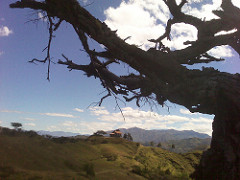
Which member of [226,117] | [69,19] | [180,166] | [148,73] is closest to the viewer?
[226,117]

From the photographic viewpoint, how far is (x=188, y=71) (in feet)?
19.8

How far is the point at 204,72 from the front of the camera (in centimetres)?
588

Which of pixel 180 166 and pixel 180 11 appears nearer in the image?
pixel 180 11

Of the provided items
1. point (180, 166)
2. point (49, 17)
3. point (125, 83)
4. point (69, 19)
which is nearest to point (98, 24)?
point (69, 19)

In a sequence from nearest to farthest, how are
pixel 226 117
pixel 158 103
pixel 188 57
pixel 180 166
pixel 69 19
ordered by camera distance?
pixel 226 117, pixel 69 19, pixel 188 57, pixel 158 103, pixel 180 166

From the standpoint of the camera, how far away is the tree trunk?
370 centimetres

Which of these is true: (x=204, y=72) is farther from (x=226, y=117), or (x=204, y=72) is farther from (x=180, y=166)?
(x=180, y=166)

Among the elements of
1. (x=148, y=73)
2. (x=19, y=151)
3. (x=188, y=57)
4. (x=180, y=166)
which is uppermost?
(x=188, y=57)

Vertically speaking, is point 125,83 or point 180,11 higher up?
point 180,11

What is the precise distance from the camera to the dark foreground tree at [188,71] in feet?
13.4

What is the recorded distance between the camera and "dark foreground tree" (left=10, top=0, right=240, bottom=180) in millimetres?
4086

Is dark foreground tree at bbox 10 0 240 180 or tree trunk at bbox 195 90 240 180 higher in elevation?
dark foreground tree at bbox 10 0 240 180

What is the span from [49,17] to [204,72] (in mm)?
5254

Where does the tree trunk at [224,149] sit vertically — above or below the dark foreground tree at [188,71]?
below
